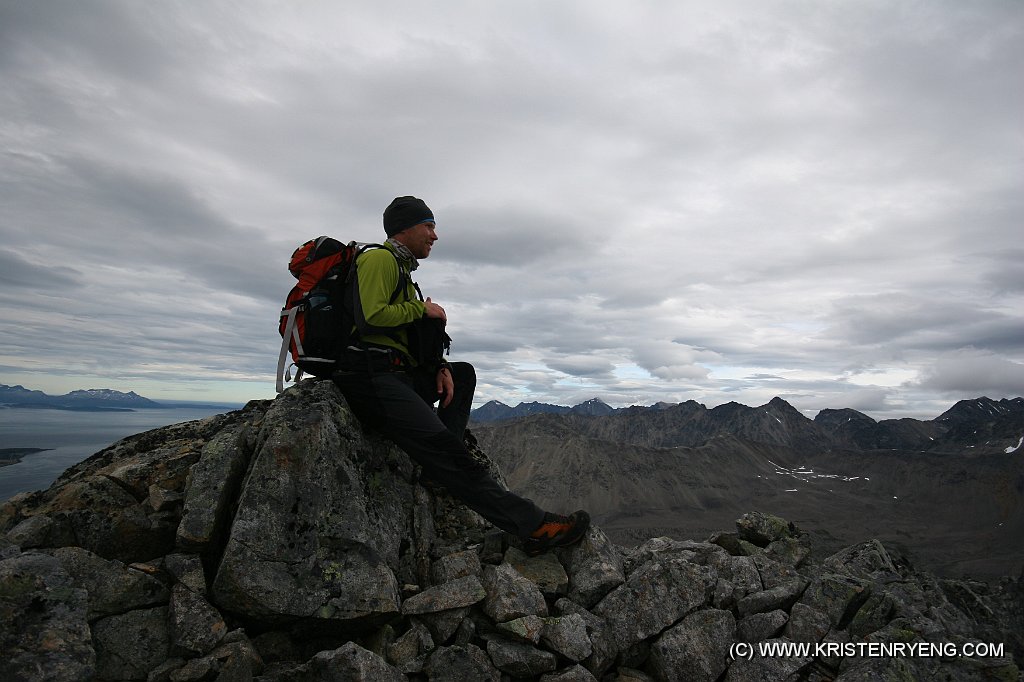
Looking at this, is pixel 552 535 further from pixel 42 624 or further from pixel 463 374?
pixel 42 624

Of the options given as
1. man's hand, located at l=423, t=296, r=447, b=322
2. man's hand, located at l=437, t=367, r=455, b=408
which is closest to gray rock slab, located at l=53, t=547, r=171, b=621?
man's hand, located at l=437, t=367, r=455, b=408

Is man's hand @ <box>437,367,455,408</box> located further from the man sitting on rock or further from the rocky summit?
the rocky summit

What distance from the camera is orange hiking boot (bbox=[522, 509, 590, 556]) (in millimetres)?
8250

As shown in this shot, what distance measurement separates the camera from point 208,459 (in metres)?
7.48

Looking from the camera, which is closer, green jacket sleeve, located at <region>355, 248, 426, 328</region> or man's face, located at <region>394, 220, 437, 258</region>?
green jacket sleeve, located at <region>355, 248, 426, 328</region>

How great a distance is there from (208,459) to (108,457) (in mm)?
3242

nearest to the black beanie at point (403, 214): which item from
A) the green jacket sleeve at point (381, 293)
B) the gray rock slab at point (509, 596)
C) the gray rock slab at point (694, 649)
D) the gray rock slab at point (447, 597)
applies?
the green jacket sleeve at point (381, 293)

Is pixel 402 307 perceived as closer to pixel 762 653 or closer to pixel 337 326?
pixel 337 326

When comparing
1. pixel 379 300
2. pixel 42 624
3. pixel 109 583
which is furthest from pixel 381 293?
pixel 42 624

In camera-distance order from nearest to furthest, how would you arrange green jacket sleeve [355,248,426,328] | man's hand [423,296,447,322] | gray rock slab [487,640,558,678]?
gray rock slab [487,640,558,678] → green jacket sleeve [355,248,426,328] → man's hand [423,296,447,322]

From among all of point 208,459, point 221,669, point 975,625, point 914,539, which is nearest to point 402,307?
point 208,459

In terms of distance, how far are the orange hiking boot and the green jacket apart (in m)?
3.96

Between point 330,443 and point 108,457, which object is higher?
point 330,443

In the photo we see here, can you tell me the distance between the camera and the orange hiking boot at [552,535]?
825cm
